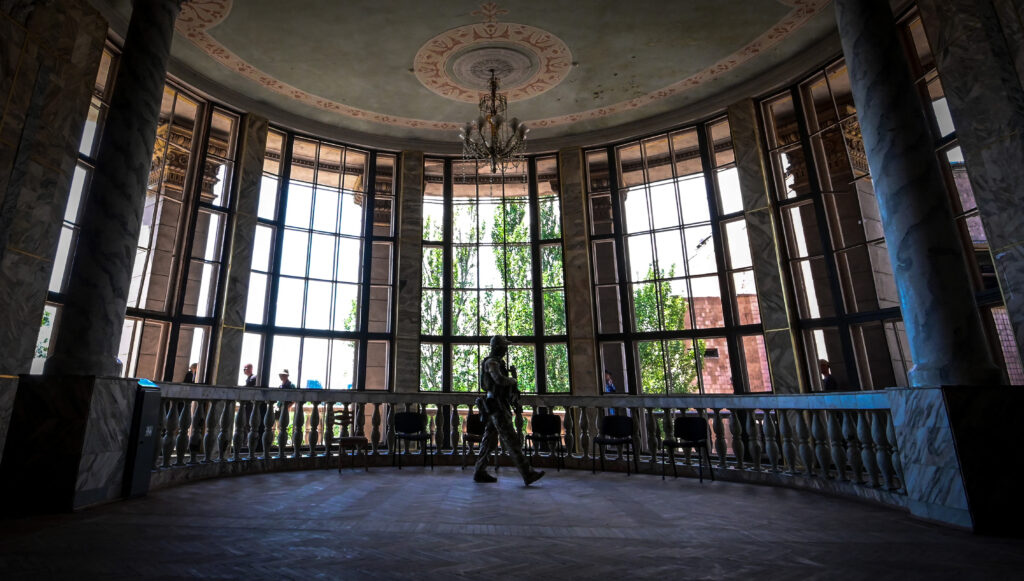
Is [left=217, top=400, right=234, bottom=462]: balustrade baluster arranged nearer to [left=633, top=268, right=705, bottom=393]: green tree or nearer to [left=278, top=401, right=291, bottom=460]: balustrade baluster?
[left=278, top=401, right=291, bottom=460]: balustrade baluster

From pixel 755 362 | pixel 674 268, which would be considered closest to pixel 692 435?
pixel 755 362

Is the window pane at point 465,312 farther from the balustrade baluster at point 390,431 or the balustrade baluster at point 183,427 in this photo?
the balustrade baluster at point 183,427

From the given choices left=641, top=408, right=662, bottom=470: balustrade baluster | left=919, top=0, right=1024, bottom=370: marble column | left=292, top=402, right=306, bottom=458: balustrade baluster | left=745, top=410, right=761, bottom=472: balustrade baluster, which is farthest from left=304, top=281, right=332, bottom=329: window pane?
left=919, top=0, right=1024, bottom=370: marble column

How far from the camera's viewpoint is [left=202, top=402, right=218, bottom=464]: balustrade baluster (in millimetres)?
5594

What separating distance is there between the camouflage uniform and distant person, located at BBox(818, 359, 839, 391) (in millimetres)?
→ 5202

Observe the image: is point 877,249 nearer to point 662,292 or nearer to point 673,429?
point 662,292

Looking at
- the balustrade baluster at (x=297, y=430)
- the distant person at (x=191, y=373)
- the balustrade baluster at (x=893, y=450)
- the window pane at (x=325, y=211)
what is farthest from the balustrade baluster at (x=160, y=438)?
the balustrade baluster at (x=893, y=450)

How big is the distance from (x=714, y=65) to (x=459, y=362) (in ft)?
24.8

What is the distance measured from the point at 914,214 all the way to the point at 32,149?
29.2ft

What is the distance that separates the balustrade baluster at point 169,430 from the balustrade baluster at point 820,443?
20.6 feet

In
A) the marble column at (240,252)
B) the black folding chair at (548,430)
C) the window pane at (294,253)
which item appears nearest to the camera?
the black folding chair at (548,430)

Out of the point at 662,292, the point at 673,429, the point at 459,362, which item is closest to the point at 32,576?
the point at 673,429

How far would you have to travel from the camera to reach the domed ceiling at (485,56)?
7.70 m

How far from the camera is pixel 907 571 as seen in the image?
7.82 ft
